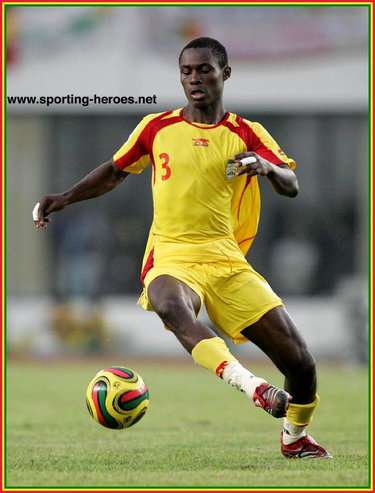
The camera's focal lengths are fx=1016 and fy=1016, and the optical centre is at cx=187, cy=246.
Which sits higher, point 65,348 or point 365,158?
point 365,158

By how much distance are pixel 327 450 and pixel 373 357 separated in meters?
10.7

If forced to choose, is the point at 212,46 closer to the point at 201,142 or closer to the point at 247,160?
the point at 201,142

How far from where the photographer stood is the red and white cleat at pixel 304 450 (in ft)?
26.1

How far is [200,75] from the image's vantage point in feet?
24.7

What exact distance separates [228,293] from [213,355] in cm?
92

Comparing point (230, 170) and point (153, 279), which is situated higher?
point (230, 170)

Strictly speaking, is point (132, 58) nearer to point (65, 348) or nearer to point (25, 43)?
point (25, 43)

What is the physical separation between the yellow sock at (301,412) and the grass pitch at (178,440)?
0.33 metres

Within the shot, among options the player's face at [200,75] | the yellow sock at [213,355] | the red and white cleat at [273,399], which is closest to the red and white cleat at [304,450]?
the yellow sock at [213,355]

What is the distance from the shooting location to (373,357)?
746 inches

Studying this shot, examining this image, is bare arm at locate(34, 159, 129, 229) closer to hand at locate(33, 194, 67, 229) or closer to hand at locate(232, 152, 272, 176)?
hand at locate(33, 194, 67, 229)

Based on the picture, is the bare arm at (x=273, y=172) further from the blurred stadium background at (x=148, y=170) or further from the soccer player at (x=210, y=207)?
the blurred stadium background at (x=148, y=170)

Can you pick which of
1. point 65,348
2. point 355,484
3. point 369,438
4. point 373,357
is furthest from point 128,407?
point 65,348

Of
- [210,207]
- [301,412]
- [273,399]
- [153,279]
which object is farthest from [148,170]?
[273,399]
